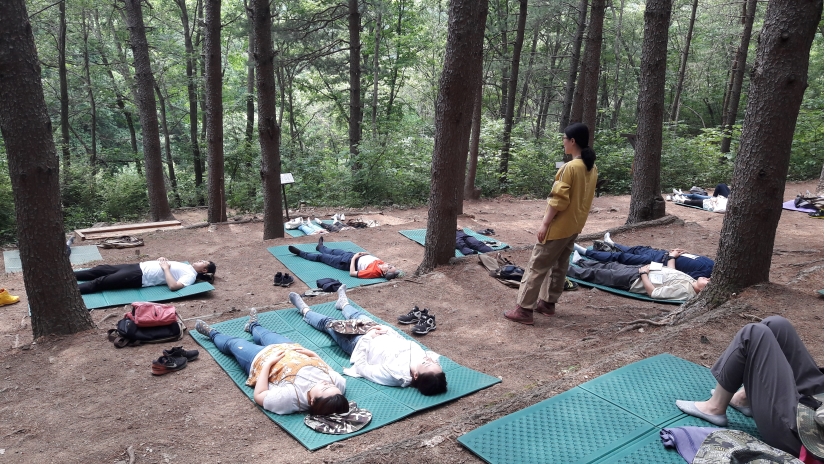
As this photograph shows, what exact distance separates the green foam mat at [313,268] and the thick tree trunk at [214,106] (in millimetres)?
3843

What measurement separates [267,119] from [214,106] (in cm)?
237

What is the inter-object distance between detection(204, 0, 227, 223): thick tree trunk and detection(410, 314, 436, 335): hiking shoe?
7.94 m

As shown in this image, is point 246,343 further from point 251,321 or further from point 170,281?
point 170,281

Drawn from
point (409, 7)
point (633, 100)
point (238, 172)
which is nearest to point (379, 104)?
point (409, 7)

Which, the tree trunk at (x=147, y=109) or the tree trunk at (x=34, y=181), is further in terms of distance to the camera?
the tree trunk at (x=147, y=109)

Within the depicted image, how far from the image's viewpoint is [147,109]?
40.1 ft

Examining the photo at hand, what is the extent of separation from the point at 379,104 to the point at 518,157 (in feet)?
29.0

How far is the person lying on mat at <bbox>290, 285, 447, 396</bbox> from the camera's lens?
165 inches

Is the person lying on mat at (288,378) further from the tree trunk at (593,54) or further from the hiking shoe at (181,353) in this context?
the tree trunk at (593,54)

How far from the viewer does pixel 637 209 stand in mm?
9539

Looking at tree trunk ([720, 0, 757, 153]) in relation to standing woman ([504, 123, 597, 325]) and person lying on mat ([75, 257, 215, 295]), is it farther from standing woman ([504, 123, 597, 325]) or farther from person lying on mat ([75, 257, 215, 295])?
person lying on mat ([75, 257, 215, 295])

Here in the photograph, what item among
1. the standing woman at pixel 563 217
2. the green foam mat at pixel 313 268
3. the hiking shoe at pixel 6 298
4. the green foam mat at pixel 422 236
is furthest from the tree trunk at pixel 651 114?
the hiking shoe at pixel 6 298

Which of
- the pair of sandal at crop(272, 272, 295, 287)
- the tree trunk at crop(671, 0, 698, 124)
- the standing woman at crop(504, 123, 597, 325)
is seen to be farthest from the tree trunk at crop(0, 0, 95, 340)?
the tree trunk at crop(671, 0, 698, 124)

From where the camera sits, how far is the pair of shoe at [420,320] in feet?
18.3
